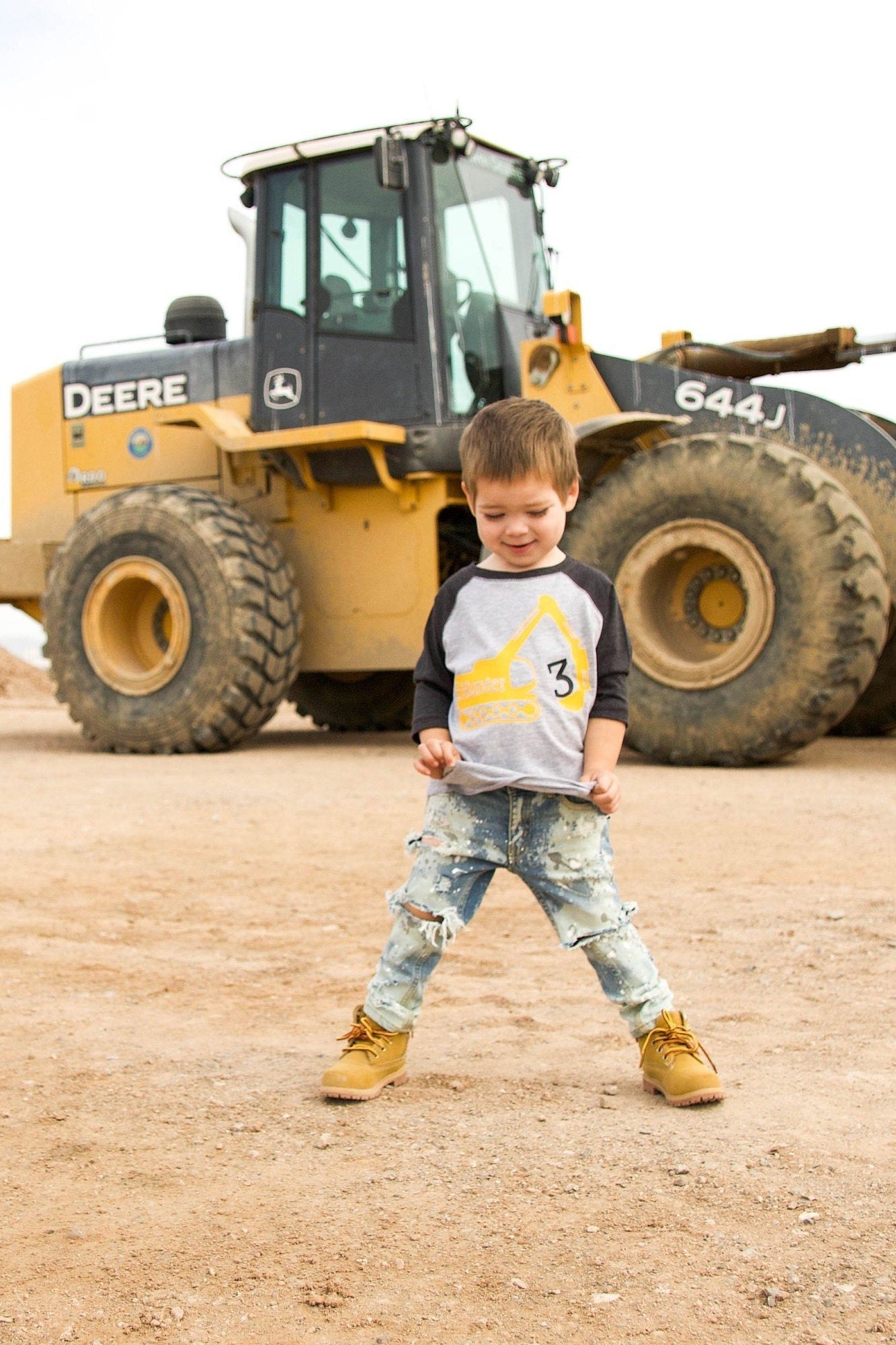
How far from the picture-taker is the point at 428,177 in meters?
8.40

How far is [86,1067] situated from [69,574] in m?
6.92

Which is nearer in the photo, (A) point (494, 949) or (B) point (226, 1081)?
(B) point (226, 1081)

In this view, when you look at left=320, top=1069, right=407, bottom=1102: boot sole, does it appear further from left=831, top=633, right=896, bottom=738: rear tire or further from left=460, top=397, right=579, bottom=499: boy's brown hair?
left=831, top=633, right=896, bottom=738: rear tire

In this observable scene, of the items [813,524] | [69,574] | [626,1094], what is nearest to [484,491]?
[626,1094]

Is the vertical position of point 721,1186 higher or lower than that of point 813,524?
lower

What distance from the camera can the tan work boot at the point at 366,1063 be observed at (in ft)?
8.76

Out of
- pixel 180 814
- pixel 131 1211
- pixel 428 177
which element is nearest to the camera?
pixel 131 1211

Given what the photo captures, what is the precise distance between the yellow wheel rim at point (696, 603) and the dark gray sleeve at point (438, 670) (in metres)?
4.84

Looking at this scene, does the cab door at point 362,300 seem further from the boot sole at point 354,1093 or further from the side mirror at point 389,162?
the boot sole at point 354,1093

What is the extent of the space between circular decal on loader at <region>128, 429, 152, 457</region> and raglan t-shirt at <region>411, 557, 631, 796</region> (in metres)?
7.65

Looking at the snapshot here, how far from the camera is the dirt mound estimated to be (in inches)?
695

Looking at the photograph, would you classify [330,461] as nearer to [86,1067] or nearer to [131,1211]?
[86,1067]

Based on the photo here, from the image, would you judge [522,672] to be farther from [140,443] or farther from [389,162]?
[140,443]

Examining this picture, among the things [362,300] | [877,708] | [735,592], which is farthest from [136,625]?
[877,708]
